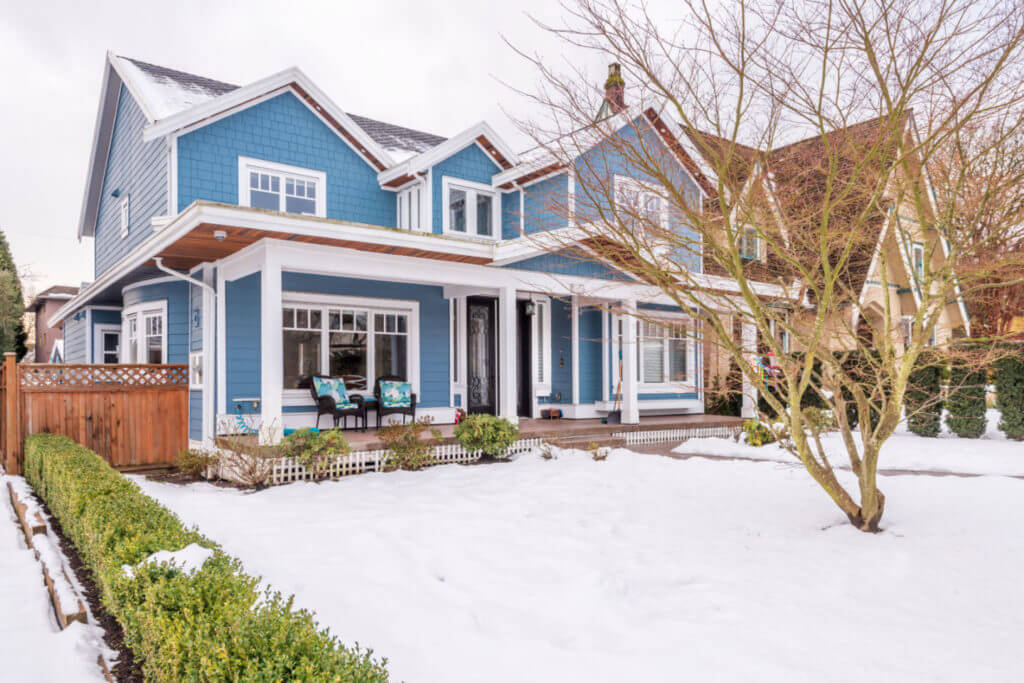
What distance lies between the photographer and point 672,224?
5012 millimetres

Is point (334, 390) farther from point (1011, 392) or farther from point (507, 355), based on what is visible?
point (1011, 392)

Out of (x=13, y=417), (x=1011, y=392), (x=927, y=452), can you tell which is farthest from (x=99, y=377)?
(x=1011, y=392)

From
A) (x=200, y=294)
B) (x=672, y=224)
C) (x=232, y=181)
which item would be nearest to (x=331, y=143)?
(x=232, y=181)

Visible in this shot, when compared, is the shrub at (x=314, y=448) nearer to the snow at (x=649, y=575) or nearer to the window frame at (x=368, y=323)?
the snow at (x=649, y=575)

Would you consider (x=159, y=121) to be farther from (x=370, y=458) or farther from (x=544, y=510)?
(x=544, y=510)

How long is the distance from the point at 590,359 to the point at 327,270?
227 inches

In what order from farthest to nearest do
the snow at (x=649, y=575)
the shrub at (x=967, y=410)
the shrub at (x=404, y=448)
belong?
the shrub at (x=967, y=410) < the shrub at (x=404, y=448) < the snow at (x=649, y=575)

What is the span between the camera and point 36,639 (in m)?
3.28

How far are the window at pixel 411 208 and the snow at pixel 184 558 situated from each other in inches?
325

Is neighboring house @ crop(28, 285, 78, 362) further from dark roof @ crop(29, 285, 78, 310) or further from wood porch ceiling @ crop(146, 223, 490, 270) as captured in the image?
wood porch ceiling @ crop(146, 223, 490, 270)

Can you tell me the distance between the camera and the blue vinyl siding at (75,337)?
1318 centimetres

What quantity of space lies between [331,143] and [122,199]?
416 cm

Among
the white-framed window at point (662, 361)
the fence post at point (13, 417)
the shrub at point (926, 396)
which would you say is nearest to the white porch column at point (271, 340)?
the fence post at point (13, 417)

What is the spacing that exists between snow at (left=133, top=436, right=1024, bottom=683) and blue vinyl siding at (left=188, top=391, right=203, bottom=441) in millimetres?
1938
